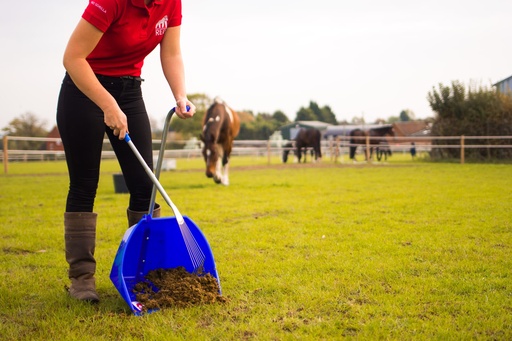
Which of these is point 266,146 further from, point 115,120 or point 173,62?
point 115,120

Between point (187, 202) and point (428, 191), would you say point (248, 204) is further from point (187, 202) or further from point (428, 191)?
point (428, 191)

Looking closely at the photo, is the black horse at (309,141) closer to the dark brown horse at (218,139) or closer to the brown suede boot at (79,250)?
the dark brown horse at (218,139)

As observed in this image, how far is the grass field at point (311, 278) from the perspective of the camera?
215 centimetres

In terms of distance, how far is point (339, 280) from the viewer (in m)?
2.87

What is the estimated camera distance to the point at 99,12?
2260 millimetres

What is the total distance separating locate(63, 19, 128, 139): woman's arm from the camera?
2287 mm

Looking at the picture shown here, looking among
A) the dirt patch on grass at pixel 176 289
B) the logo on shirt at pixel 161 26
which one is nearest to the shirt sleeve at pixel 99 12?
the logo on shirt at pixel 161 26

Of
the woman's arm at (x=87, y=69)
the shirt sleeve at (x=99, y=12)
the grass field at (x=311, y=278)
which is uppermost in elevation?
the shirt sleeve at (x=99, y=12)

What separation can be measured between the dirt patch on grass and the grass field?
0.24 feet

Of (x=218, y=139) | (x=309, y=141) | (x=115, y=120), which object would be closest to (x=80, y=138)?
(x=115, y=120)

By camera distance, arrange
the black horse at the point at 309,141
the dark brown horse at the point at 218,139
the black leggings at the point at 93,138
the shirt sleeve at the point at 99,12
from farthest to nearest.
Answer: the black horse at the point at 309,141
the dark brown horse at the point at 218,139
the black leggings at the point at 93,138
the shirt sleeve at the point at 99,12

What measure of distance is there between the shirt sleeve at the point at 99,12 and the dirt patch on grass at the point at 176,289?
4.56ft

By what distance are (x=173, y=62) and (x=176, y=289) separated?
1387 millimetres

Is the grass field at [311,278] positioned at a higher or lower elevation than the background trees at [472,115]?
lower
